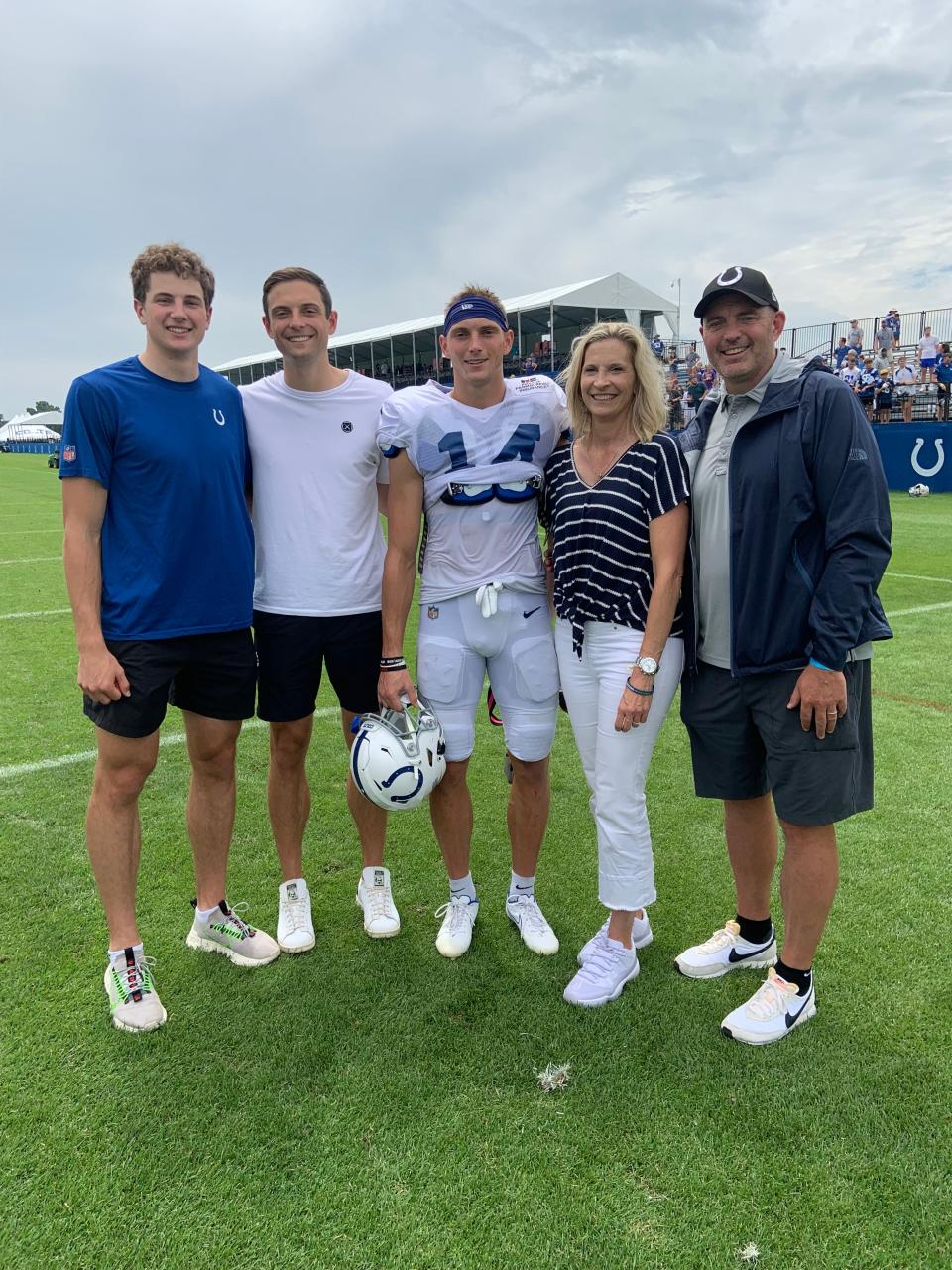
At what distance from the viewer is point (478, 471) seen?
2662mm

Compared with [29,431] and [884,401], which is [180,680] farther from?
[29,431]

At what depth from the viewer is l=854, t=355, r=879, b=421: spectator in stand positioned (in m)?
18.8

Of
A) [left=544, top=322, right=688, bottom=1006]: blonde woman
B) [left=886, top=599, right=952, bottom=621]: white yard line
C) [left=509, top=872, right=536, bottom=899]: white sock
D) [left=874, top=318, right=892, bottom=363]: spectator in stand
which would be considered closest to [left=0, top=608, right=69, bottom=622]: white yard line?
[left=509, top=872, right=536, bottom=899]: white sock

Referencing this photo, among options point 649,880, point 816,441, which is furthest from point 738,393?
point 649,880

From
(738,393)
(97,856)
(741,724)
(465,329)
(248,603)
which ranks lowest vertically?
(97,856)

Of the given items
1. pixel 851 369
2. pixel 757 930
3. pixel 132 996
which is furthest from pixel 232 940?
pixel 851 369

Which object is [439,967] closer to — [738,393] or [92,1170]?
[92,1170]

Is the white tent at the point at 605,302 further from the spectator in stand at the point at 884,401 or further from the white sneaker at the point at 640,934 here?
the white sneaker at the point at 640,934

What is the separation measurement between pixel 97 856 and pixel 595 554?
1.83 metres

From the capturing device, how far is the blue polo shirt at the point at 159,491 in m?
2.42

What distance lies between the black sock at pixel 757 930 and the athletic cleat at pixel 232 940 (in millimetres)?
1597

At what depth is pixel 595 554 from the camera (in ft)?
8.23

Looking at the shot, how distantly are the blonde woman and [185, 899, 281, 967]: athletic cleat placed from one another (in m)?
1.06

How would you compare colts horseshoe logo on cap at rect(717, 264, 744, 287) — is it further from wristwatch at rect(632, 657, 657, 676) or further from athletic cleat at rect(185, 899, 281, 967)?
athletic cleat at rect(185, 899, 281, 967)
